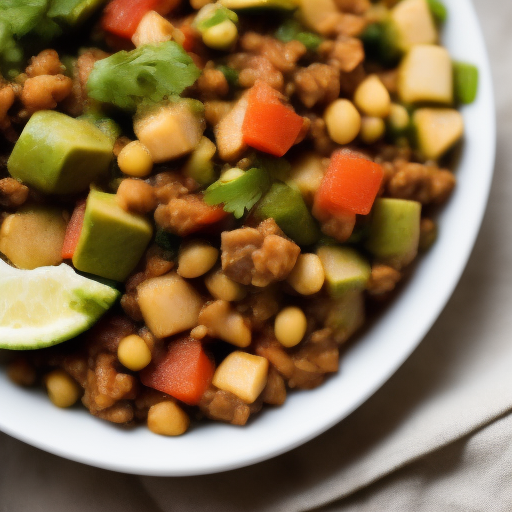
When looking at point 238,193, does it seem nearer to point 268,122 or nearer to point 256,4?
point 268,122

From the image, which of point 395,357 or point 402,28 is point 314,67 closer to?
point 402,28

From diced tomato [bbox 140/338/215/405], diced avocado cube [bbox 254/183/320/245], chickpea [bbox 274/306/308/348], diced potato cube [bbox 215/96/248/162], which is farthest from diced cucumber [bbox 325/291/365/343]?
diced potato cube [bbox 215/96/248/162]

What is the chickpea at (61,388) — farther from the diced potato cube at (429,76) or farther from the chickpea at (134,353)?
the diced potato cube at (429,76)

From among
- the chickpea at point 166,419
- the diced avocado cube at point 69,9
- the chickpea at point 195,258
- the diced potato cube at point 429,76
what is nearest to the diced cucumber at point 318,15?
the diced potato cube at point 429,76

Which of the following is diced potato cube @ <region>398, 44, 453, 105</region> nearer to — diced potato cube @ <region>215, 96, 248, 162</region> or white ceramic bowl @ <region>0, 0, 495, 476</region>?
white ceramic bowl @ <region>0, 0, 495, 476</region>

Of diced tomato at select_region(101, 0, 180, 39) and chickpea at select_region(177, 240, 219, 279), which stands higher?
diced tomato at select_region(101, 0, 180, 39)
